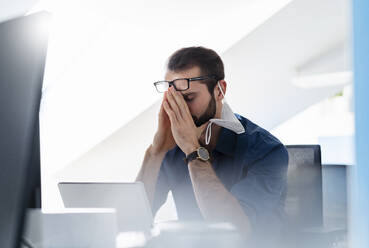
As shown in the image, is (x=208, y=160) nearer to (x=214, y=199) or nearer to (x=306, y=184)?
(x=214, y=199)

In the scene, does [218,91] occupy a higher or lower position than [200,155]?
higher

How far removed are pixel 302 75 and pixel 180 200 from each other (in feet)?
3.04

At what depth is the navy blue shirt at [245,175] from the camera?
0.90 meters

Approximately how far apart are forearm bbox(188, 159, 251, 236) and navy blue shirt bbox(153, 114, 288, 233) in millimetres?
23

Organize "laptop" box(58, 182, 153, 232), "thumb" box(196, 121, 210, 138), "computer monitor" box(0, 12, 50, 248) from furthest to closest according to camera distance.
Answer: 1. "thumb" box(196, 121, 210, 138)
2. "laptop" box(58, 182, 153, 232)
3. "computer monitor" box(0, 12, 50, 248)

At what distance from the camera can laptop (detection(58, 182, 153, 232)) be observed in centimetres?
62

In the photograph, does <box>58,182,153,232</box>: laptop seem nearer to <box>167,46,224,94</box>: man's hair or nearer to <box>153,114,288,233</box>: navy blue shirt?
<box>153,114,288,233</box>: navy blue shirt

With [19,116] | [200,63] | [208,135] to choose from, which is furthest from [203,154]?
[19,116]

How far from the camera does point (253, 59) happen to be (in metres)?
1.69

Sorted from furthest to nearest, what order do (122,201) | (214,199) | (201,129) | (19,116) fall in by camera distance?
1. (201,129)
2. (214,199)
3. (122,201)
4. (19,116)

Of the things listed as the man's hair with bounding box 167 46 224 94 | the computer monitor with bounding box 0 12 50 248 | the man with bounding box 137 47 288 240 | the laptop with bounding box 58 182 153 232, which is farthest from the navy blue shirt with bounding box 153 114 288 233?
the computer monitor with bounding box 0 12 50 248

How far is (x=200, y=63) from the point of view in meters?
1.06

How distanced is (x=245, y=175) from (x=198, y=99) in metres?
0.20

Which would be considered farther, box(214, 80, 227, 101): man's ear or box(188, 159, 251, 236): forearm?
box(214, 80, 227, 101): man's ear
